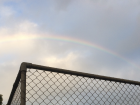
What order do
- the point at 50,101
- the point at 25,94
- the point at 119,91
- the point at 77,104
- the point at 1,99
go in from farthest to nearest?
the point at 1,99
the point at 119,91
the point at 77,104
the point at 50,101
the point at 25,94

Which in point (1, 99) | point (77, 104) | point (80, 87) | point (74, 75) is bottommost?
point (77, 104)

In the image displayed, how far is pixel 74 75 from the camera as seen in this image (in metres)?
2.47

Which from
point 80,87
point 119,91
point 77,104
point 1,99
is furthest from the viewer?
point 1,99

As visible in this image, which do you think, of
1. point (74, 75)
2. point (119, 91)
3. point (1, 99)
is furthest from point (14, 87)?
point (1, 99)

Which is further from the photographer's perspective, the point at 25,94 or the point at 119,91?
the point at 119,91

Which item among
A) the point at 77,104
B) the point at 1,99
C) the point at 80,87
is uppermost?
the point at 1,99

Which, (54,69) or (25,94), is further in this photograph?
(54,69)

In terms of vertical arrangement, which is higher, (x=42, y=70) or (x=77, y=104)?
(x=42, y=70)

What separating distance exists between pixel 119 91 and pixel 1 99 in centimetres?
1890

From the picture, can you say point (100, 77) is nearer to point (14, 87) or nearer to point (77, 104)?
point (77, 104)

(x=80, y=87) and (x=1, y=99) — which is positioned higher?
(x=1, y=99)

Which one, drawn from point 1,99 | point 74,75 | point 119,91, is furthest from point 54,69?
point 1,99

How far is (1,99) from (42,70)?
19.1 metres

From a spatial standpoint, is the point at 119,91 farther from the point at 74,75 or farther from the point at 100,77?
the point at 74,75
